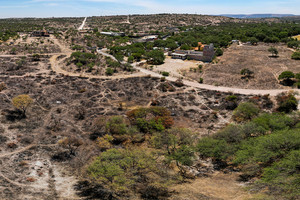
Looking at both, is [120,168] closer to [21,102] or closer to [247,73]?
[21,102]

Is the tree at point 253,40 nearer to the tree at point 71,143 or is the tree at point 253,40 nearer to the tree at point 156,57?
the tree at point 156,57

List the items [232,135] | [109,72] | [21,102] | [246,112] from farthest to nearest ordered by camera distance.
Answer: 1. [109,72]
2. [21,102]
3. [246,112]
4. [232,135]

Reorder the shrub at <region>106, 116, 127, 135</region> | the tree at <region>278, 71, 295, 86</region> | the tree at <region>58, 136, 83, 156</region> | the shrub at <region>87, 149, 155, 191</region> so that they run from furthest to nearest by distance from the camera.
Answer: the tree at <region>278, 71, 295, 86</region> < the shrub at <region>106, 116, 127, 135</region> < the tree at <region>58, 136, 83, 156</region> < the shrub at <region>87, 149, 155, 191</region>

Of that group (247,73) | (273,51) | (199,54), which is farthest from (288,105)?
(273,51)

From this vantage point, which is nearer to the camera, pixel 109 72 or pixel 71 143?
pixel 71 143

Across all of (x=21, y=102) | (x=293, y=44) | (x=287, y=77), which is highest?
(x=293, y=44)

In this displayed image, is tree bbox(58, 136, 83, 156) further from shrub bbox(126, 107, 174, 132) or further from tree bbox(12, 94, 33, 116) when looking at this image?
tree bbox(12, 94, 33, 116)

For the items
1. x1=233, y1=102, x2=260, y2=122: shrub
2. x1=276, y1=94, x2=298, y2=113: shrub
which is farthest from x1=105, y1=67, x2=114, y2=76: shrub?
x1=276, y1=94, x2=298, y2=113: shrub

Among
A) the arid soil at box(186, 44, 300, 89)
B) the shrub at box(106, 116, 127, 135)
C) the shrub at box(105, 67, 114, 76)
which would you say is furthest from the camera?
the shrub at box(105, 67, 114, 76)

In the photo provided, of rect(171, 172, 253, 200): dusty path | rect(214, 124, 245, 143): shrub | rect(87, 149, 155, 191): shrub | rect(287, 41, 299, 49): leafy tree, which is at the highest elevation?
rect(287, 41, 299, 49): leafy tree

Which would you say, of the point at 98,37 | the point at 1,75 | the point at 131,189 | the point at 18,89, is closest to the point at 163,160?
the point at 131,189
